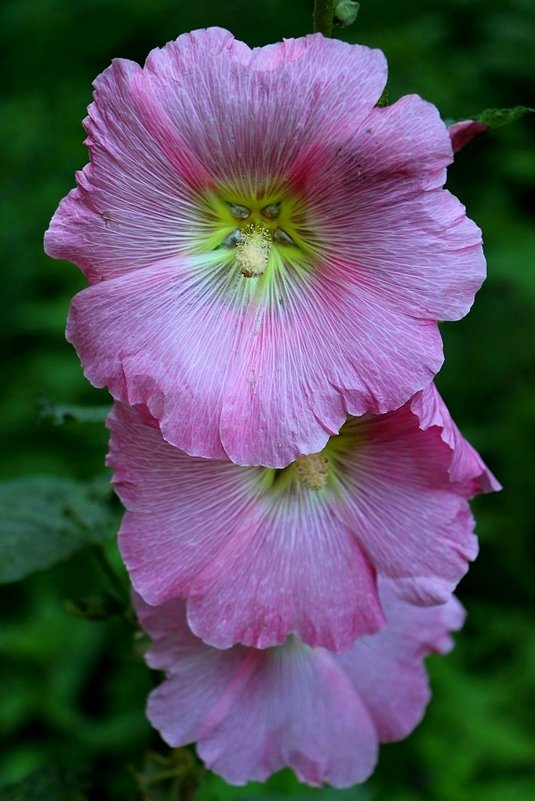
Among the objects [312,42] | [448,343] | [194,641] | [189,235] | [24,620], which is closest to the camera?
[312,42]

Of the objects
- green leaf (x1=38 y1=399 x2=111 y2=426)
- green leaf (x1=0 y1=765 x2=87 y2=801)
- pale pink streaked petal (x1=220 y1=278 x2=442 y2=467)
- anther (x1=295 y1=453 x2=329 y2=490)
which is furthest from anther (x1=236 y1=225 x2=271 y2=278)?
green leaf (x1=0 y1=765 x2=87 y2=801)

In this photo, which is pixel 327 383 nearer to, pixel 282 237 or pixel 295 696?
pixel 282 237

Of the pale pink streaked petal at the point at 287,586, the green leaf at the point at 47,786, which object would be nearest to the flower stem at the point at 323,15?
the pale pink streaked petal at the point at 287,586

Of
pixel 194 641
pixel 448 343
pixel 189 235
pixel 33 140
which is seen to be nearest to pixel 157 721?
pixel 194 641

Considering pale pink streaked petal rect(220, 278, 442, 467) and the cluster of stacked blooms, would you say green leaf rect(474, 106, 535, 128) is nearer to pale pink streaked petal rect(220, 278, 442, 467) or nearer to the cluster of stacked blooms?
the cluster of stacked blooms

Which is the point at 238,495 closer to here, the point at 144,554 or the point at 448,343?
the point at 144,554

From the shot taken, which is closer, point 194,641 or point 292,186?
point 292,186

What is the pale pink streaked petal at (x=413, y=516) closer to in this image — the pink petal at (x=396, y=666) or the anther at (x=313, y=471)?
the anther at (x=313, y=471)

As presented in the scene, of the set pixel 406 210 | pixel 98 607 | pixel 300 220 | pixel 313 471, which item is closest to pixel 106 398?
pixel 98 607
